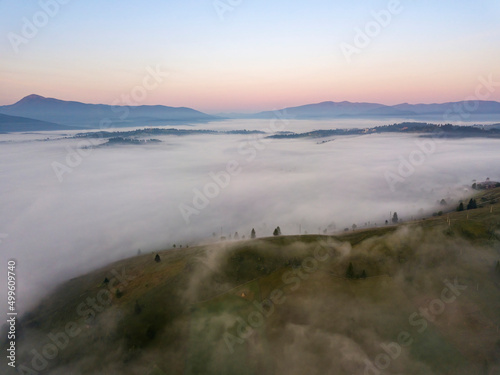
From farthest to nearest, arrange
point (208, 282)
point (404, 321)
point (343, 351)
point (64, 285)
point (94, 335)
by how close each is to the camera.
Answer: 1. point (64, 285)
2. point (208, 282)
3. point (94, 335)
4. point (404, 321)
5. point (343, 351)

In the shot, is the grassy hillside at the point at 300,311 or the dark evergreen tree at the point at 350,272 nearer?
the grassy hillside at the point at 300,311

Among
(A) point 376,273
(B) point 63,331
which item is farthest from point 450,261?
(B) point 63,331

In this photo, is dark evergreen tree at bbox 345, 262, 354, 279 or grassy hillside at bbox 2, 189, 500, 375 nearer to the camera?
grassy hillside at bbox 2, 189, 500, 375

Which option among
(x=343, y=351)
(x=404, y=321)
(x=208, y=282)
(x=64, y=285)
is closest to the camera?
(x=343, y=351)

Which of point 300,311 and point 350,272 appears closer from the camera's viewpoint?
point 300,311

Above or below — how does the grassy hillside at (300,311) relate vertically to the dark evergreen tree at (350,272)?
below

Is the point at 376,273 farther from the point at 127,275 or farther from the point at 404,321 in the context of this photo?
the point at 127,275

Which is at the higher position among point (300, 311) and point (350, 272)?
point (350, 272)

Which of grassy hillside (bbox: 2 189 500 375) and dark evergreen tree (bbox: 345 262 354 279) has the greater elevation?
dark evergreen tree (bbox: 345 262 354 279)
